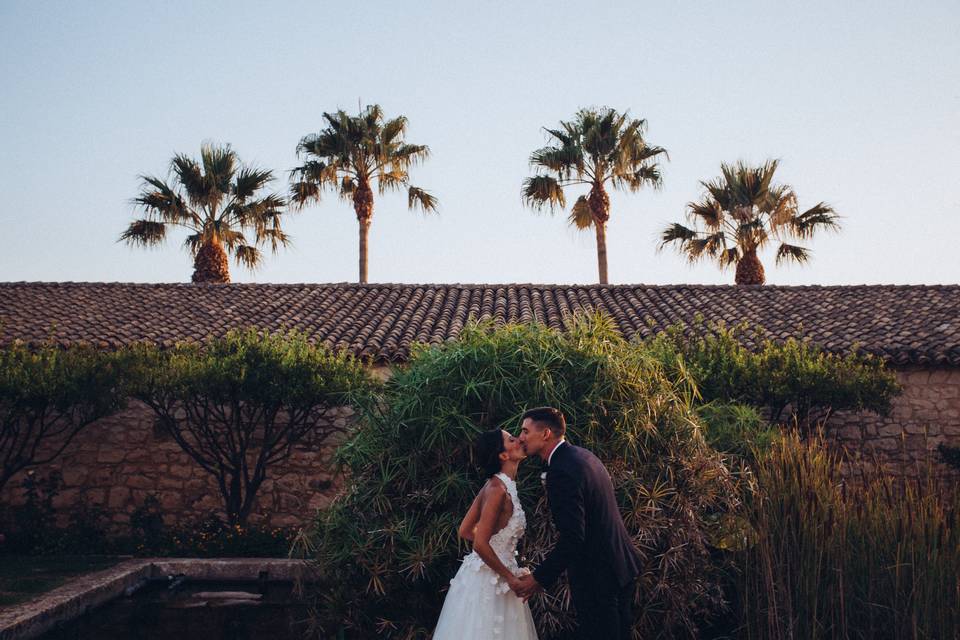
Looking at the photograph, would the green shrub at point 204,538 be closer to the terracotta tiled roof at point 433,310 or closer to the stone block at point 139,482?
the stone block at point 139,482

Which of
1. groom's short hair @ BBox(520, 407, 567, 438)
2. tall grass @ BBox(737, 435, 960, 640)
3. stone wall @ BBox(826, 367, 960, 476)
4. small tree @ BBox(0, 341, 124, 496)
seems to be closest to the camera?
groom's short hair @ BBox(520, 407, 567, 438)

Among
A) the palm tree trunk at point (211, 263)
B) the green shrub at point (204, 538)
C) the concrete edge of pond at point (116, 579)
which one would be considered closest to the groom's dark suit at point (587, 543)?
the concrete edge of pond at point (116, 579)

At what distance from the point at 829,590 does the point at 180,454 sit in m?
11.6

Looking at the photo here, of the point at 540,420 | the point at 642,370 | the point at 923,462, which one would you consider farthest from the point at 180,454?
the point at 923,462

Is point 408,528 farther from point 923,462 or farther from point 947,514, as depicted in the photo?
point 923,462

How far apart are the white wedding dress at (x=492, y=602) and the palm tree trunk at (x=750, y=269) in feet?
67.0

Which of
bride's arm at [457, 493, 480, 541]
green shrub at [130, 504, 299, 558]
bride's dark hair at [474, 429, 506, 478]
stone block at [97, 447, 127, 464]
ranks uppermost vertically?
bride's dark hair at [474, 429, 506, 478]

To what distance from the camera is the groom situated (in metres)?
4.20

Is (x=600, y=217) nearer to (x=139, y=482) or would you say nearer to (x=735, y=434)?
(x=139, y=482)

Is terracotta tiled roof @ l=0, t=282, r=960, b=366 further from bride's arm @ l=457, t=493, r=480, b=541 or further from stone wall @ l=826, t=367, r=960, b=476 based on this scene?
bride's arm @ l=457, t=493, r=480, b=541

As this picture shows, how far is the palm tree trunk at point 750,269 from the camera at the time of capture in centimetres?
2338

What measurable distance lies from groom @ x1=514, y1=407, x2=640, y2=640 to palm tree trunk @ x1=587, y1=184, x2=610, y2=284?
71.3 feet

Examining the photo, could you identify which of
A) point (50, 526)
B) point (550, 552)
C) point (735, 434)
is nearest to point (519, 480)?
point (550, 552)

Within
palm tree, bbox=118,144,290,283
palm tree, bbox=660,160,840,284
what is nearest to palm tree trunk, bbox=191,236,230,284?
palm tree, bbox=118,144,290,283
